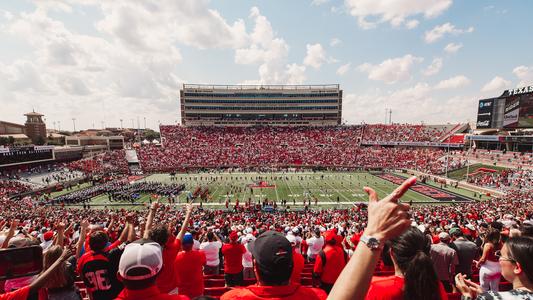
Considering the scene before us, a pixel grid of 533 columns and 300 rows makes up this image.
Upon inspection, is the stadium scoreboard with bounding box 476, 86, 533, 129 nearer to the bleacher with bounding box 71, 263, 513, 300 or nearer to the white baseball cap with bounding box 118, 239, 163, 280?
the bleacher with bounding box 71, 263, 513, 300

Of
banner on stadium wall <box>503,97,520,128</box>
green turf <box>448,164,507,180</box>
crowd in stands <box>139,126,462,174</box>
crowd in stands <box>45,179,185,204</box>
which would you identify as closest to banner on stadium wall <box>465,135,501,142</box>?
banner on stadium wall <box>503,97,520,128</box>

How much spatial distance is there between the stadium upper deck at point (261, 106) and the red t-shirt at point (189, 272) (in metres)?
81.0

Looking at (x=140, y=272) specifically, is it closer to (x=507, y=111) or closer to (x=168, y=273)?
(x=168, y=273)

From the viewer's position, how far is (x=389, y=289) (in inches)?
87.7

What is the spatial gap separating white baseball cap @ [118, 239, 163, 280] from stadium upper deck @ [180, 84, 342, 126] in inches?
3256

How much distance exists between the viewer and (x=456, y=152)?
2095 inches

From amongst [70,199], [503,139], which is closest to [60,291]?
[70,199]

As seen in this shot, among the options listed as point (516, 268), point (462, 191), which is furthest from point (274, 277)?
point (462, 191)

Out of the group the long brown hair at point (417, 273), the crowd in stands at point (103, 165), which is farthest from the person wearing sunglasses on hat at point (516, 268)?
the crowd in stands at point (103, 165)

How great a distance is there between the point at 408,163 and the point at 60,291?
55857mm

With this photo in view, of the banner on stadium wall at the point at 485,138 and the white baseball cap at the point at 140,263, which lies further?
the banner on stadium wall at the point at 485,138

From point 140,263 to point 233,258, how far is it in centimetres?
385

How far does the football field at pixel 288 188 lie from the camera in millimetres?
30297

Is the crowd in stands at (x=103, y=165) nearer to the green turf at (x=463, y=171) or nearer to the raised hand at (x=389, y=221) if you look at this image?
the raised hand at (x=389, y=221)
